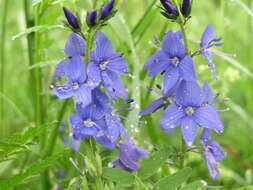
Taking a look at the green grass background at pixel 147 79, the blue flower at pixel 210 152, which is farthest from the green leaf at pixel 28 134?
the blue flower at pixel 210 152

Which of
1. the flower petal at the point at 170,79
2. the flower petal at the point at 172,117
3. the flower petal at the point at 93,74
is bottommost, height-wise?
the flower petal at the point at 172,117

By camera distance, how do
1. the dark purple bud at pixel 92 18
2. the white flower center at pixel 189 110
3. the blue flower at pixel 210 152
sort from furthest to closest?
the blue flower at pixel 210 152, the white flower center at pixel 189 110, the dark purple bud at pixel 92 18

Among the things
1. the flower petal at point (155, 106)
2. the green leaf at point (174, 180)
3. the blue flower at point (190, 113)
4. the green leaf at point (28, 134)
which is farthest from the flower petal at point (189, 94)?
the green leaf at point (28, 134)

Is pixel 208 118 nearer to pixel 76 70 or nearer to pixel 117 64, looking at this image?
pixel 117 64

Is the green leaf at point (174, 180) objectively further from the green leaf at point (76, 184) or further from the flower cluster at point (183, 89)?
the green leaf at point (76, 184)

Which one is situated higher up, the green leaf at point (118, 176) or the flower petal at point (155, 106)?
the flower petal at point (155, 106)

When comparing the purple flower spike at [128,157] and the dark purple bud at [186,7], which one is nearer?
the dark purple bud at [186,7]

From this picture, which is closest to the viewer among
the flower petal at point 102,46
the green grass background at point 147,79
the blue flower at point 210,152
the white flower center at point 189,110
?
the flower petal at point 102,46
